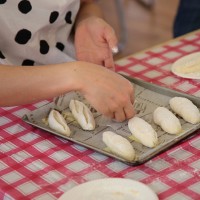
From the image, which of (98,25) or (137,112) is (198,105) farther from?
(98,25)

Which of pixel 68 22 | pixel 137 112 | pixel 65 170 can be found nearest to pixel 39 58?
pixel 68 22

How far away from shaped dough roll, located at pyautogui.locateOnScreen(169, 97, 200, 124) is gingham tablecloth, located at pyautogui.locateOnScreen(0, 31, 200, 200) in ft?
0.10

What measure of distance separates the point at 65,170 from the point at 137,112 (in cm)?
23

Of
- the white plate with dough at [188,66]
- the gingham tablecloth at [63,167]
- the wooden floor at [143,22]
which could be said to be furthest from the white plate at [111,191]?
the wooden floor at [143,22]

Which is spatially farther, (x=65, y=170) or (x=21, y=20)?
(x=21, y=20)

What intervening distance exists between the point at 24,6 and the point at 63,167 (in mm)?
528

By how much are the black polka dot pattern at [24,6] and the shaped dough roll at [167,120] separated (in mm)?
469

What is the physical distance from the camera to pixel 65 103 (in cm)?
125

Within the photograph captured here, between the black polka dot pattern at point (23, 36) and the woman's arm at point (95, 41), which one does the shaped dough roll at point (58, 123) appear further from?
the black polka dot pattern at point (23, 36)

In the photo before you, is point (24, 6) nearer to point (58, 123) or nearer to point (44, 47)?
point (44, 47)

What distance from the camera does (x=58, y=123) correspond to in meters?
1.13

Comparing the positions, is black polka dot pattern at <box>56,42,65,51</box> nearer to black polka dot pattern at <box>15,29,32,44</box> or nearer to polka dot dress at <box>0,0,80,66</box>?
polka dot dress at <box>0,0,80,66</box>

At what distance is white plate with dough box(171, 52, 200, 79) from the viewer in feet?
4.52

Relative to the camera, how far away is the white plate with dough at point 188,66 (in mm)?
1377
